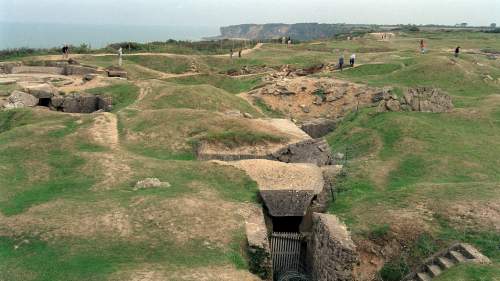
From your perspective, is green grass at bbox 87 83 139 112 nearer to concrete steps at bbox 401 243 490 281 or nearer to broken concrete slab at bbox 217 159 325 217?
broken concrete slab at bbox 217 159 325 217

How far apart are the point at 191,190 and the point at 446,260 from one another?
24.0 feet

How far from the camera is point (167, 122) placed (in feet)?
66.9

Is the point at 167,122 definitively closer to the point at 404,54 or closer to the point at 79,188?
the point at 79,188

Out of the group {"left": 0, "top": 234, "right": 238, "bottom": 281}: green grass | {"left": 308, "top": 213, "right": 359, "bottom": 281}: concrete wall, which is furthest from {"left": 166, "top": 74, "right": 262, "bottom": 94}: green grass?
{"left": 0, "top": 234, "right": 238, "bottom": 281}: green grass

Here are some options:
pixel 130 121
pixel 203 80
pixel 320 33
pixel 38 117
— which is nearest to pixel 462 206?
pixel 130 121

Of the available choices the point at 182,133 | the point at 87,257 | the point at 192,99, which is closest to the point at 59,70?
the point at 192,99

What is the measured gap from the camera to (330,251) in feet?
38.5

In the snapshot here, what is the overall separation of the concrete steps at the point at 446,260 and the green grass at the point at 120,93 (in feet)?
59.3

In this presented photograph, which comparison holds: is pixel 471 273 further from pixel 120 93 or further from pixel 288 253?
pixel 120 93

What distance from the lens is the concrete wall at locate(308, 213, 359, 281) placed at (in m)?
11.4

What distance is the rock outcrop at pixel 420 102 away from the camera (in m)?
24.0

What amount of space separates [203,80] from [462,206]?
→ 24.6 m

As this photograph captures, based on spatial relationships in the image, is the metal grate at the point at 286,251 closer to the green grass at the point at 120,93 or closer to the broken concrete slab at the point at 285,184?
the broken concrete slab at the point at 285,184

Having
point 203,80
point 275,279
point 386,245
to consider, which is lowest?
point 275,279
